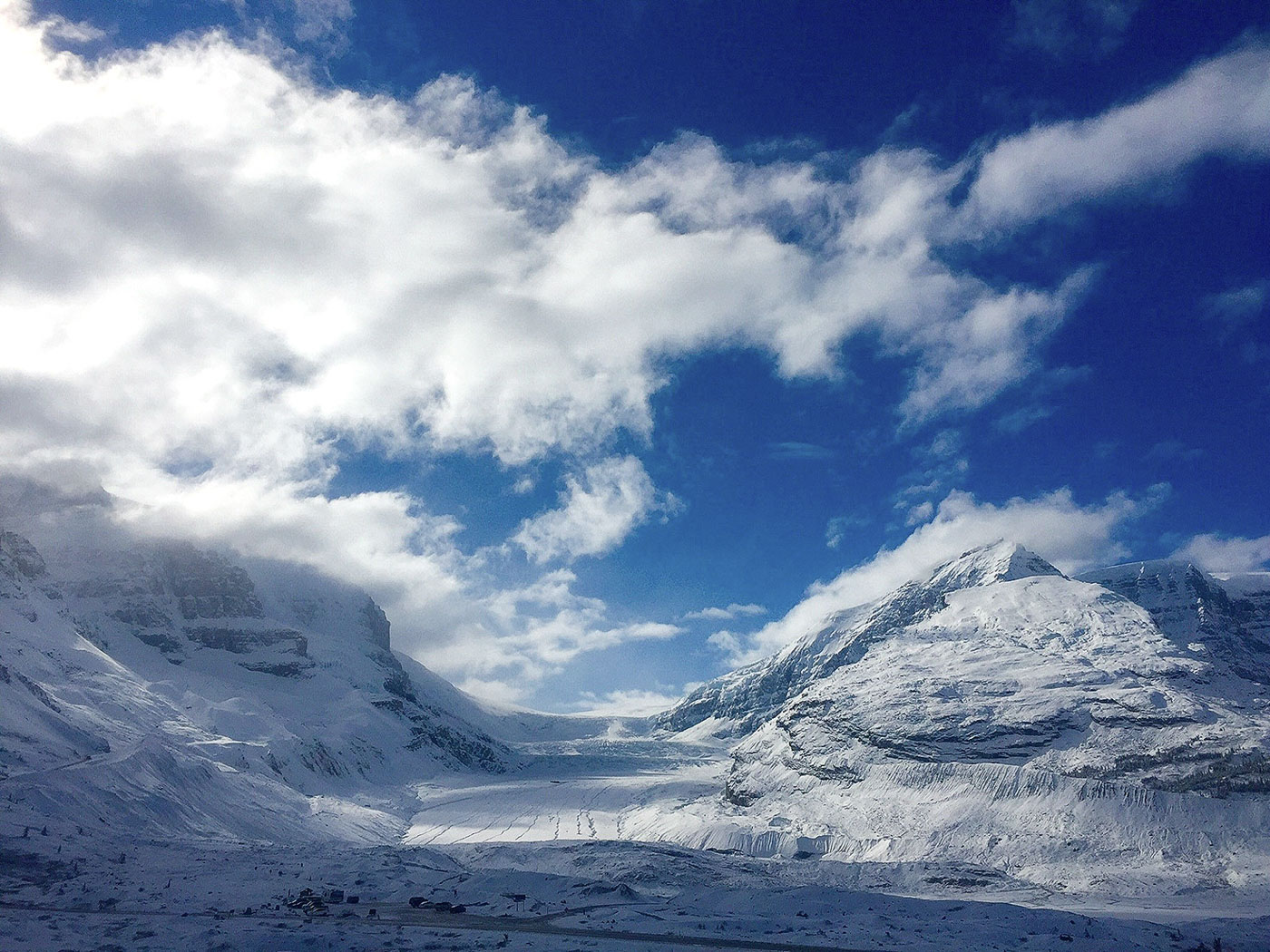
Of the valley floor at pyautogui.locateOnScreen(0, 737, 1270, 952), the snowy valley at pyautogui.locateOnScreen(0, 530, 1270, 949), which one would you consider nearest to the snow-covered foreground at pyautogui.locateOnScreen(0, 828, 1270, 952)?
the valley floor at pyautogui.locateOnScreen(0, 737, 1270, 952)

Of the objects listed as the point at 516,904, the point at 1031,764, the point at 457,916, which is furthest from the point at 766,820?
the point at 457,916

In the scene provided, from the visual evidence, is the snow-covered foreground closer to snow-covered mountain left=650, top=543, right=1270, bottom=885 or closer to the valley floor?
the valley floor

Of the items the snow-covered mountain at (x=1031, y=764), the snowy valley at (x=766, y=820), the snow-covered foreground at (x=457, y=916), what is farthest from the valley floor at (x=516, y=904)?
the snow-covered mountain at (x=1031, y=764)

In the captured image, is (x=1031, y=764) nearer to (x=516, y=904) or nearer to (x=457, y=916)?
(x=516, y=904)

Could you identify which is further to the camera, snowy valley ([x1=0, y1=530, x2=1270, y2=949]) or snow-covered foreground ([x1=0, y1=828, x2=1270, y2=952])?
snowy valley ([x1=0, y1=530, x2=1270, y2=949])

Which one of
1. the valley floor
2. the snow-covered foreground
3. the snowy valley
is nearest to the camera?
the snow-covered foreground

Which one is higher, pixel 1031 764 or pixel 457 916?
pixel 1031 764

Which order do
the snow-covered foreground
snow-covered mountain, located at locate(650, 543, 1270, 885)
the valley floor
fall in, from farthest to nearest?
snow-covered mountain, located at locate(650, 543, 1270, 885)
the valley floor
the snow-covered foreground

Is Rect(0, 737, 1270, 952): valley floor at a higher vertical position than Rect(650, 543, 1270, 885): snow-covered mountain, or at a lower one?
lower

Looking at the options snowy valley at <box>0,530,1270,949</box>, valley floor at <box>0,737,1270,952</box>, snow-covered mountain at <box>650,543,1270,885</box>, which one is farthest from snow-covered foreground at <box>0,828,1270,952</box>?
snow-covered mountain at <box>650,543,1270,885</box>

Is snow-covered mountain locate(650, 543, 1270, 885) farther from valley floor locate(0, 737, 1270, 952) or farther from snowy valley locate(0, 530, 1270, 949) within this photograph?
valley floor locate(0, 737, 1270, 952)
